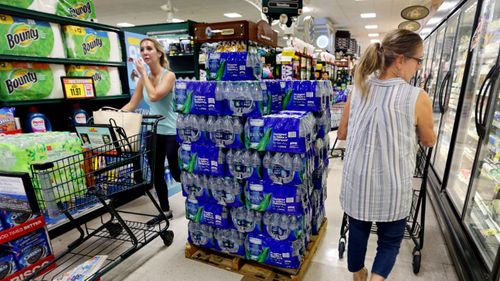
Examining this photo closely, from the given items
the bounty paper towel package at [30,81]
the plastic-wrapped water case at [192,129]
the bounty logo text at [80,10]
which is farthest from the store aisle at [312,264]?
the bounty logo text at [80,10]

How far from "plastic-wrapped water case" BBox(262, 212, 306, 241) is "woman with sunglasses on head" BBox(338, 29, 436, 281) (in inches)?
19.4

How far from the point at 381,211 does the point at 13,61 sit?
9.75 ft

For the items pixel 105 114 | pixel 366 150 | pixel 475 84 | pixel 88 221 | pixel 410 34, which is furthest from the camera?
pixel 88 221

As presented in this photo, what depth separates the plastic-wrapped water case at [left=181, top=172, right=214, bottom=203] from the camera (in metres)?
2.24

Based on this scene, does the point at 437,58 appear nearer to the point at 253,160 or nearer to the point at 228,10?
the point at 253,160

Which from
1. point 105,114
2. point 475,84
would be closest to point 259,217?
point 105,114

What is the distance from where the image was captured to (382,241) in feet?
Answer: 5.39

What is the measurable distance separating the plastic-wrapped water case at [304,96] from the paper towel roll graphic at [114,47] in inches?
87.5

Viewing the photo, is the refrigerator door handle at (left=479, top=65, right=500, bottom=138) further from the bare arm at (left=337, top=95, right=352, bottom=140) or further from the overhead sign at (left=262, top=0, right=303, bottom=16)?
the overhead sign at (left=262, top=0, right=303, bottom=16)

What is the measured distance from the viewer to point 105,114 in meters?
2.27

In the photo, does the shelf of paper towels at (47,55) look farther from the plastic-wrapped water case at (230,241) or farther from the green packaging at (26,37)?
the plastic-wrapped water case at (230,241)

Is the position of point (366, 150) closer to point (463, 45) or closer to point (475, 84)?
point (475, 84)

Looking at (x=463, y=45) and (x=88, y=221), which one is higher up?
(x=463, y=45)

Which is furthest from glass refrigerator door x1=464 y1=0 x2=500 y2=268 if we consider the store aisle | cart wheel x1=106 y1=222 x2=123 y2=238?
cart wheel x1=106 y1=222 x2=123 y2=238
